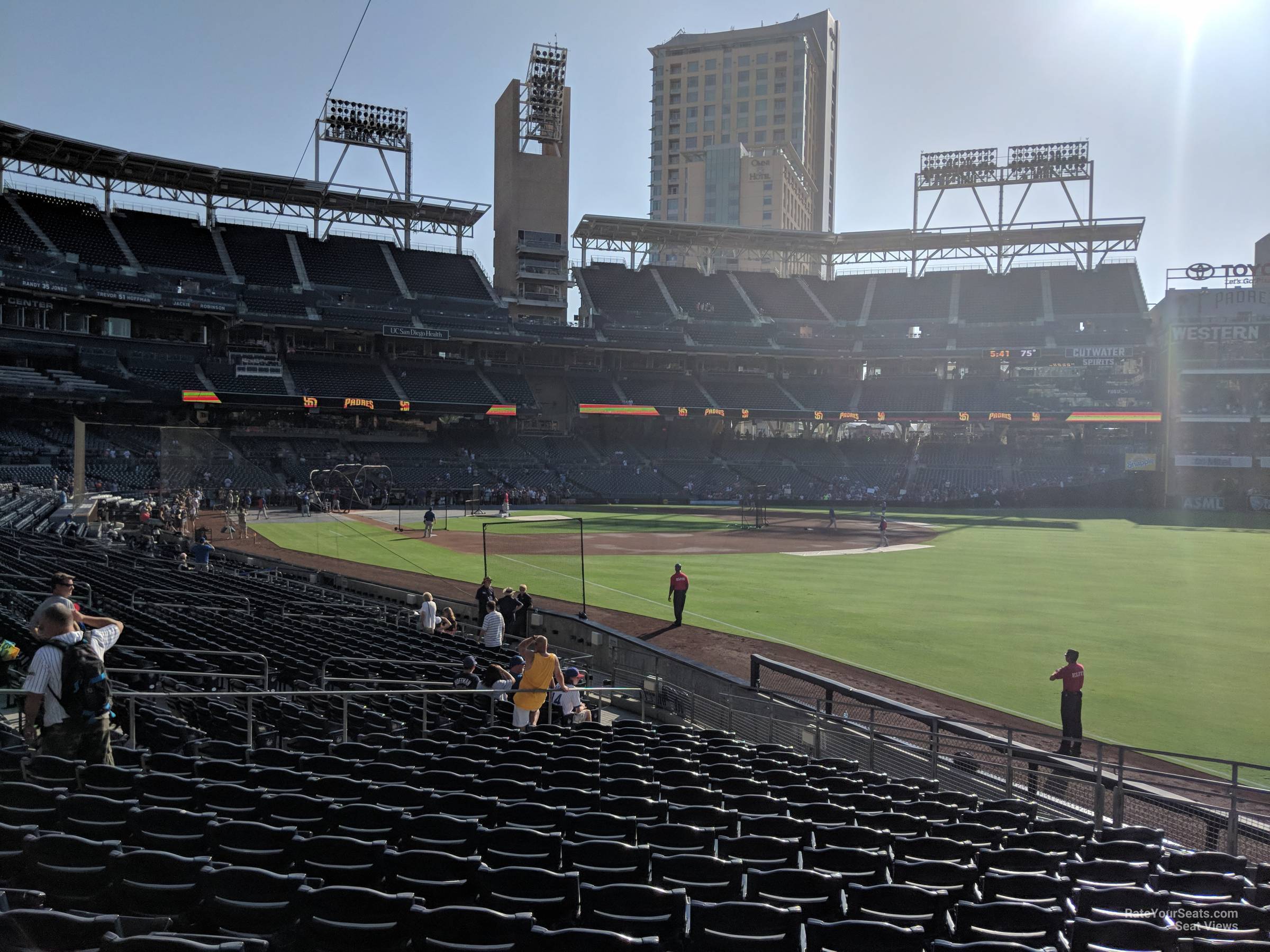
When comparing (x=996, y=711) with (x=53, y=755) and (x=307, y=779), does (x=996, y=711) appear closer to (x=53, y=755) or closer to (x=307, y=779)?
(x=307, y=779)

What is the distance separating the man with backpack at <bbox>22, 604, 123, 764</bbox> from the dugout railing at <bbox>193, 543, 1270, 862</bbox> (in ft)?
25.2

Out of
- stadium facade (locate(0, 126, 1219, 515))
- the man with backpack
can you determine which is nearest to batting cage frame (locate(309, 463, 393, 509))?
stadium facade (locate(0, 126, 1219, 515))

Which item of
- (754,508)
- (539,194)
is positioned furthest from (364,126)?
(754,508)

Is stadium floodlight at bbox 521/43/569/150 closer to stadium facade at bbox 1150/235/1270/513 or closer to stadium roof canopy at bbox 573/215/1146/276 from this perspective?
stadium roof canopy at bbox 573/215/1146/276

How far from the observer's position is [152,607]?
15.1 meters

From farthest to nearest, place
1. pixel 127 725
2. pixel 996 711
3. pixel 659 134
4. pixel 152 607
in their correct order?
pixel 659 134 < pixel 152 607 < pixel 996 711 < pixel 127 725

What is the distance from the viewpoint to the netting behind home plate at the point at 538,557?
25531 mm

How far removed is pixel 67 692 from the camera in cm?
623

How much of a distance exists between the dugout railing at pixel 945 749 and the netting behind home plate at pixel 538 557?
5532mm

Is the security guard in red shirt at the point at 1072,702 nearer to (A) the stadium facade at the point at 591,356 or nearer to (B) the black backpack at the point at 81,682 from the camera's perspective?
(B) the black backpack at the point at 81,682

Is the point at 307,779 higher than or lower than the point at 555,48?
lower

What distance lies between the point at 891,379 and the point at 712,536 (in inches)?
1588

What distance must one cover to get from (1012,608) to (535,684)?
1781 centimetres

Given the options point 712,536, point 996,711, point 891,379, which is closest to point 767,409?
point 891,379
